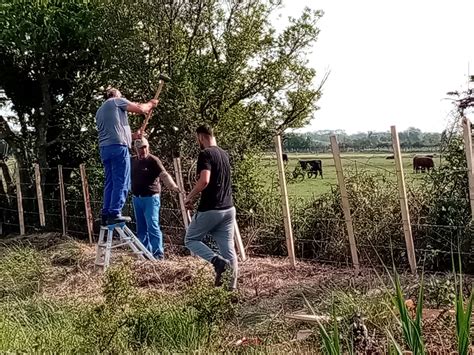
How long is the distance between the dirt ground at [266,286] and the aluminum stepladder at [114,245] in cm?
13

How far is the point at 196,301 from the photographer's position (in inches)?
191

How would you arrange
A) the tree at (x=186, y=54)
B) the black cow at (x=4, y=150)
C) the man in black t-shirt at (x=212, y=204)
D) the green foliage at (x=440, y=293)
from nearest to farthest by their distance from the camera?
the green foliage at (x=440, y=293) → the man in black t-shirt at (x=212, y=204) → the tree at (x=186, y=54) → the black cow at (x=4, y=150)

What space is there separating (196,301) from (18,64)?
30.6ft

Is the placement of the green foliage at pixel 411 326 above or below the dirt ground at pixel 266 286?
above

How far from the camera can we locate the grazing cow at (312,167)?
11.4 metres

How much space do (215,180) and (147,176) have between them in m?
2.23

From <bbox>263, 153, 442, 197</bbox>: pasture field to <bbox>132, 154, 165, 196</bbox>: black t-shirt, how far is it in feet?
6.85

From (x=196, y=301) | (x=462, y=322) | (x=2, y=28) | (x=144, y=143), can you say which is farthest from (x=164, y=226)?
(x=462, y=322)

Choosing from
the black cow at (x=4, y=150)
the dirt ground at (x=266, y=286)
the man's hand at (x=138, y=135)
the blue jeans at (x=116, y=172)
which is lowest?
the dirt ground at (x=266, y=286)

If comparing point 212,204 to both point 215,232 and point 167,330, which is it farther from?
point 167,330

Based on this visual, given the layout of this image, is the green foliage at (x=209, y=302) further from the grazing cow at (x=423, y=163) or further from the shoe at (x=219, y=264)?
the grazing cow at (x=423, y=163)

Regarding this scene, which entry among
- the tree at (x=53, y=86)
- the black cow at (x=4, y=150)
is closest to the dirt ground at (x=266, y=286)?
the tree at (x=53, y=86)

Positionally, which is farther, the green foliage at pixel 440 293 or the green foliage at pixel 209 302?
the green foliage at pixel 440 293

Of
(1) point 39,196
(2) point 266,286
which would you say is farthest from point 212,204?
(1) point 39,196
